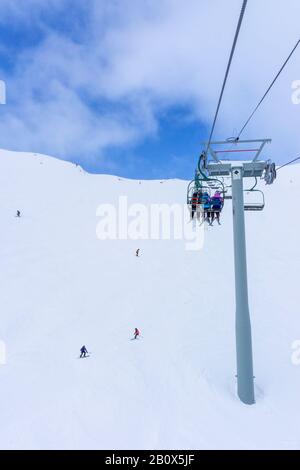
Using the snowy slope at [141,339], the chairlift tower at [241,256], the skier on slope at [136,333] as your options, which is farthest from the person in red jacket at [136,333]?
the chairlift tower at [241,256]

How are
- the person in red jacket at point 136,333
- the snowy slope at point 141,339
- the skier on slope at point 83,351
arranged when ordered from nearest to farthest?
1. the snowy slope at point 141,339
2. the skier on slope at point 83,351
3. the person in red jacket at point 136,333

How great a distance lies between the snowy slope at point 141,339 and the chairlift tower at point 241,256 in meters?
0.94

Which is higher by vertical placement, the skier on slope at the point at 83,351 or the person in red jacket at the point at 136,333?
the person in red jacket at the point at 136,333

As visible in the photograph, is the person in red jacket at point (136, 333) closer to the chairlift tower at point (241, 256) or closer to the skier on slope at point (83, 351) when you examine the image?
the skier on slope at point (83, 351)

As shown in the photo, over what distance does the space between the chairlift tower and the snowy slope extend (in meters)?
0.94

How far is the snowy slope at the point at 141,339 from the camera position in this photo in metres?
8.32

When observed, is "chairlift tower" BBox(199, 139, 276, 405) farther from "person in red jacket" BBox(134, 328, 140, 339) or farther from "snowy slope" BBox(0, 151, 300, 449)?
"person in red jacket" BBox(134, 328, 140, 339)

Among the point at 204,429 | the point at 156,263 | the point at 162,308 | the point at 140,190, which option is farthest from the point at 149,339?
the point at 140,190

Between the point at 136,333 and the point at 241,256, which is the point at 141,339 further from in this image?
the point at 241,256

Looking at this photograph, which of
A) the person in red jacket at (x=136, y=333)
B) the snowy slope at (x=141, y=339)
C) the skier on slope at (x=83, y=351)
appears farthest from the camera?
the person in red jacket at (x=136, y=333)

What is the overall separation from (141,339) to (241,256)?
6940 millimetres

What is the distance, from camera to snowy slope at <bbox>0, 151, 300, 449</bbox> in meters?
8.32

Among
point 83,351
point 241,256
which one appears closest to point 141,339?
point 83,351
